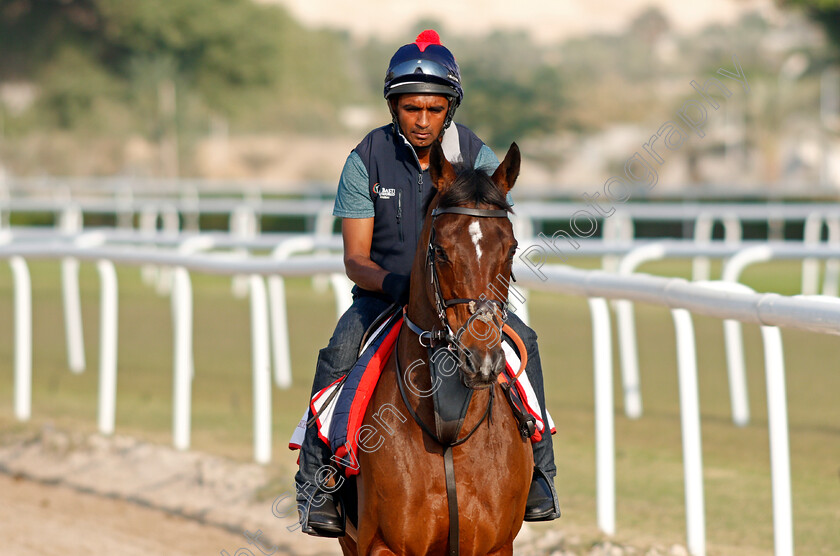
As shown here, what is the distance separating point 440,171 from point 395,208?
0.57 metres

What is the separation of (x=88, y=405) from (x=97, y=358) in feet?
7.88

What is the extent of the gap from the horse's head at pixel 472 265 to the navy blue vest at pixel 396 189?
567mm

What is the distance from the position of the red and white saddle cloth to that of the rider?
0.09m

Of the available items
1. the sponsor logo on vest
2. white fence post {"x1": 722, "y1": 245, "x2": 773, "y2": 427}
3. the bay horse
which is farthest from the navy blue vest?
white fence post {"x1": 722, "y1": 245, "x2": 773, "y2": 427}

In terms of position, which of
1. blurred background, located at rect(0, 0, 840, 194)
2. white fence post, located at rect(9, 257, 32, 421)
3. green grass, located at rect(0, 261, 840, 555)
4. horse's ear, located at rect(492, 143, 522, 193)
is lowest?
green grass, located at rect(0, 261, 840, 555)

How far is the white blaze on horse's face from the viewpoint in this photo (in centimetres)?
324

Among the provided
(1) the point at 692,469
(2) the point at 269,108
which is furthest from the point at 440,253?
(2) the point at 269,108

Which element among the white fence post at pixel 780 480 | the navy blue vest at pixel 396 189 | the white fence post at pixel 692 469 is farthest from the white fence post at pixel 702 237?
the navy blue vest at pixel 396 189

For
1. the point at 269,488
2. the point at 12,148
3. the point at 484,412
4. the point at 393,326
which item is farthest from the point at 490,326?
the point at 12,148

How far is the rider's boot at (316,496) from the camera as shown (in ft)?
13.0

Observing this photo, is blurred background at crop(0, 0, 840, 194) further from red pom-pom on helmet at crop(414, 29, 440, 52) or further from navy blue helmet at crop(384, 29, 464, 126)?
navy blue helmet at crop(384, 29, 464, 126)

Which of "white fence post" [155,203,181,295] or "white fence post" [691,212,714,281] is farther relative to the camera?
"white fence post" [155,203,181,295]

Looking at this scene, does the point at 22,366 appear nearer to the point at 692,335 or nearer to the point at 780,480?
the point at 692,335

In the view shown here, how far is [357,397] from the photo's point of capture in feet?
12.5
